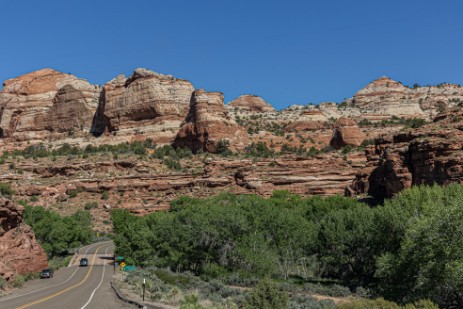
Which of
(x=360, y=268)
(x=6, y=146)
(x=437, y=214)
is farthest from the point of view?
(x=6, y=146)

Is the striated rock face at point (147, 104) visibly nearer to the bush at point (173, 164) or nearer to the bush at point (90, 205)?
the bush at point (173, 164)

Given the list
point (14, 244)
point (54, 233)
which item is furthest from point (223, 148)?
point (14, 244)

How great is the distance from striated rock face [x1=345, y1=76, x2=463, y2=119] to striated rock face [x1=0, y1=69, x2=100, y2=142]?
2648 inches

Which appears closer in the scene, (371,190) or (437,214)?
(437,214)

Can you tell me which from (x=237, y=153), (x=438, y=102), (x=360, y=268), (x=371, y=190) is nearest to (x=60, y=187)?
(x=237, y=153)

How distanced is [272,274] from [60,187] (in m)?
45.7

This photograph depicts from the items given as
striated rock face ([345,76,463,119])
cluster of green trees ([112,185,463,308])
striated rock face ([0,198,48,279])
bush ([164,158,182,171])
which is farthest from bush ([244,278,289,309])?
striated rock face ([345,76,463,119])

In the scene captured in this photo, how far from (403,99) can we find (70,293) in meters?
106

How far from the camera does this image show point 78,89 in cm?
10256

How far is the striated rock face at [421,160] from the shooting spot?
135ft

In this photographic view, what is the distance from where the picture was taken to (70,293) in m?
23.0

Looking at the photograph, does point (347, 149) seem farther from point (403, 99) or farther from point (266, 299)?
point (266, 299)

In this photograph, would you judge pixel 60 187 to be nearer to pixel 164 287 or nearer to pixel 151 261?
pixel 151 261

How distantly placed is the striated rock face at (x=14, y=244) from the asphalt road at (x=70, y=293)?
1.18m
